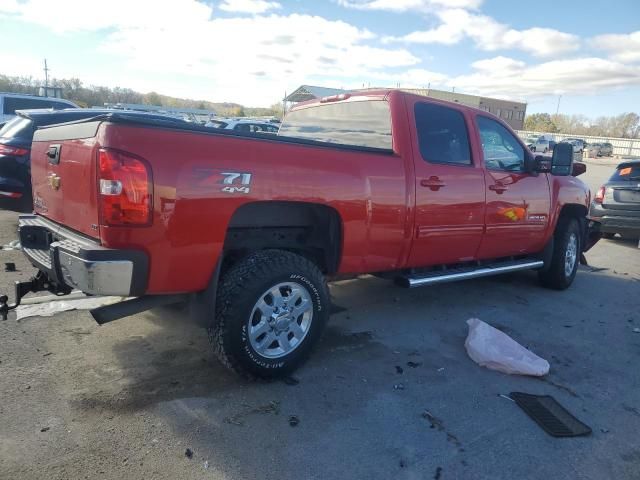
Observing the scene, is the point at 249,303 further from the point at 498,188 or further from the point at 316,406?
the point at 498,188

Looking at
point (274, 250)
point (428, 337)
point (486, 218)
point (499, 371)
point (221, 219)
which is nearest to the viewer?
point (221, 219)

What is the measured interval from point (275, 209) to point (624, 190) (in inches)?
327

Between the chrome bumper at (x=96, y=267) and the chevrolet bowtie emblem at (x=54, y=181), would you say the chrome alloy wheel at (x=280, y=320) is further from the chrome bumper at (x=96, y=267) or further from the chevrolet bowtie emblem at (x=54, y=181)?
the chevrolet bowtie emblem at (x=54, y=181)

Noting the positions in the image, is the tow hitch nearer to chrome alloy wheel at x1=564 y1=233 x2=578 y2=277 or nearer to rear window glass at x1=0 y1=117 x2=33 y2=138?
rear window glass at x1=0 y1=117 x2=33 y2=138

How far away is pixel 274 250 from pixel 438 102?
2265 millimetres

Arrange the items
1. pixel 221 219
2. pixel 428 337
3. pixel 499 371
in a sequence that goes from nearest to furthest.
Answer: pixel 221 219
pixel 499 371
pixel 428 337

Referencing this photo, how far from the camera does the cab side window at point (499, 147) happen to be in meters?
4.81

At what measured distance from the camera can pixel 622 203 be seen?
9.06 meters

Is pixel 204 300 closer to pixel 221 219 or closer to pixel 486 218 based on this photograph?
pixel 221 219

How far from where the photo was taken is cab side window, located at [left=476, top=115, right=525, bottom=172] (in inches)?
189

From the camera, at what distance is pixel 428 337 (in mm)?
4297

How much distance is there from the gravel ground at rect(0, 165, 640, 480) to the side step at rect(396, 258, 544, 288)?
50 cm

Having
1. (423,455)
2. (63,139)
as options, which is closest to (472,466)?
(423,455)

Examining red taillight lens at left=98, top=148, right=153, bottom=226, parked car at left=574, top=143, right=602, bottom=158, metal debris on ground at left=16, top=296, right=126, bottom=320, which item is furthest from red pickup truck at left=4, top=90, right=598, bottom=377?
parked car at left=574, top=143, right=602, bottom=158
